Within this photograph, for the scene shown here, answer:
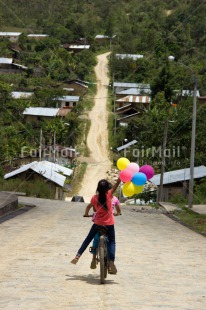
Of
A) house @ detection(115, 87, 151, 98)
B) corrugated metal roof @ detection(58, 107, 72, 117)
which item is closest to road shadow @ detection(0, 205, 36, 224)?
corrugated metal roof @ detection(58, 107, 72, 117)

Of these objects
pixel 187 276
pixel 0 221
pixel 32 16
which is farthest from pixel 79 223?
pixel 32 16

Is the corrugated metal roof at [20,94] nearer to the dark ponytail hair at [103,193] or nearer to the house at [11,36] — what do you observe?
the house at [11,36]

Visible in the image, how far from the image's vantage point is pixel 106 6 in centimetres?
16888

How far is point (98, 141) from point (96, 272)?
222ft

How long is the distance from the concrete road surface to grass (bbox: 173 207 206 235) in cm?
269

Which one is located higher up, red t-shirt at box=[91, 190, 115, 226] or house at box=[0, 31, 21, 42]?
house at box=[0, 31, 21, 42]

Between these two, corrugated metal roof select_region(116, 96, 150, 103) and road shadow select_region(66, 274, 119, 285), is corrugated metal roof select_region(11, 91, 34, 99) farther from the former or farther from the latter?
road shadow select_region(66, 274, 119, 285)

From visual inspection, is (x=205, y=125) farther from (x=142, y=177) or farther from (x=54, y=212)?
(x=142, y=177)

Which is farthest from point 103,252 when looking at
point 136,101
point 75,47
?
point 75,47

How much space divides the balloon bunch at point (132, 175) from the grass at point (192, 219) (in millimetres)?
9869

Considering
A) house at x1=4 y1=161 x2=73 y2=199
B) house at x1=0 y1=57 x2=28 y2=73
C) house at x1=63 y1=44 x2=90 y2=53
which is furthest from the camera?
house at x1=63 y1=44 x2=90 y2=53

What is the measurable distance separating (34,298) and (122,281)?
1.99 metres

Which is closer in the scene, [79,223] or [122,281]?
[122,281]

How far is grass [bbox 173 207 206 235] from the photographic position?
71.6ft
